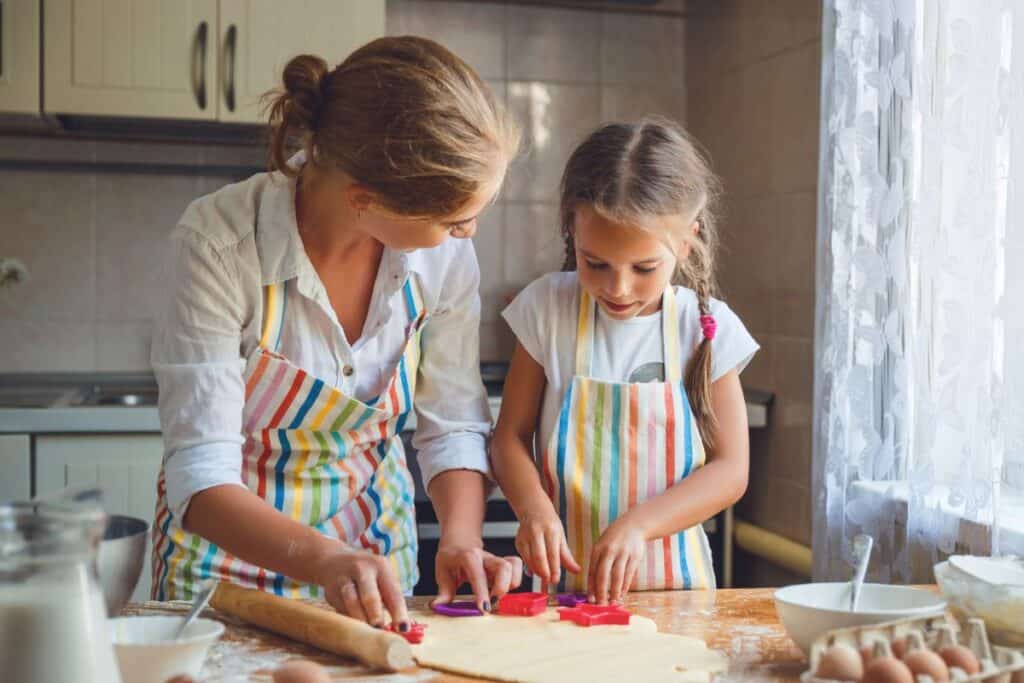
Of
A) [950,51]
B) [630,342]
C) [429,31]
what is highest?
[429,31]

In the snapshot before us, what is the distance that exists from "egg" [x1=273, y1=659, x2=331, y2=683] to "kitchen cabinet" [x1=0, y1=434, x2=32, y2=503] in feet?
4.86

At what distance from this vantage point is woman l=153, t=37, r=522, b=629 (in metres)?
1.17

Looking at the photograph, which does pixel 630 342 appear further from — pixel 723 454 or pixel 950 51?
pixel 950 51

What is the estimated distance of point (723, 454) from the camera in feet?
4.96

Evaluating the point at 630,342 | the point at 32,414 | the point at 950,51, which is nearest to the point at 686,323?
the point at 630,342

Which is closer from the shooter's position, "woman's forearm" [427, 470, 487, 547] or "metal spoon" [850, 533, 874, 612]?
"metal spoon" [850, 533, 874, 612]

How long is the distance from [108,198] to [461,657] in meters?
1.97

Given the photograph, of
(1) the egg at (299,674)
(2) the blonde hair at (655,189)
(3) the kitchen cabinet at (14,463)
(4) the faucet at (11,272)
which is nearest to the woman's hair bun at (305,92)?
(2) the blonde hair at (655,189)

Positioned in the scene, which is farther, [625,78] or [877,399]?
[625,78]

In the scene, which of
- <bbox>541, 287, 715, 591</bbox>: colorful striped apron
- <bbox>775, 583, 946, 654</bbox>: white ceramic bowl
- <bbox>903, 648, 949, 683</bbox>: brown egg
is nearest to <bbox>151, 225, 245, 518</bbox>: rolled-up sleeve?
<bbox>541, 287, 715, 591</bbox>: colorful striped apron

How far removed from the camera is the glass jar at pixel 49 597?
686 mm

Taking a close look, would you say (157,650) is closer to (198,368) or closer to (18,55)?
(198,368)

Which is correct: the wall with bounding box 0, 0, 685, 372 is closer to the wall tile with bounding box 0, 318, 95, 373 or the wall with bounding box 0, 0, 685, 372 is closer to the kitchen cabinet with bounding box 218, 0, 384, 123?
the wall tile with bounding box 0, 318, 95, 373

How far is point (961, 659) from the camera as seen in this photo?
90 cm
